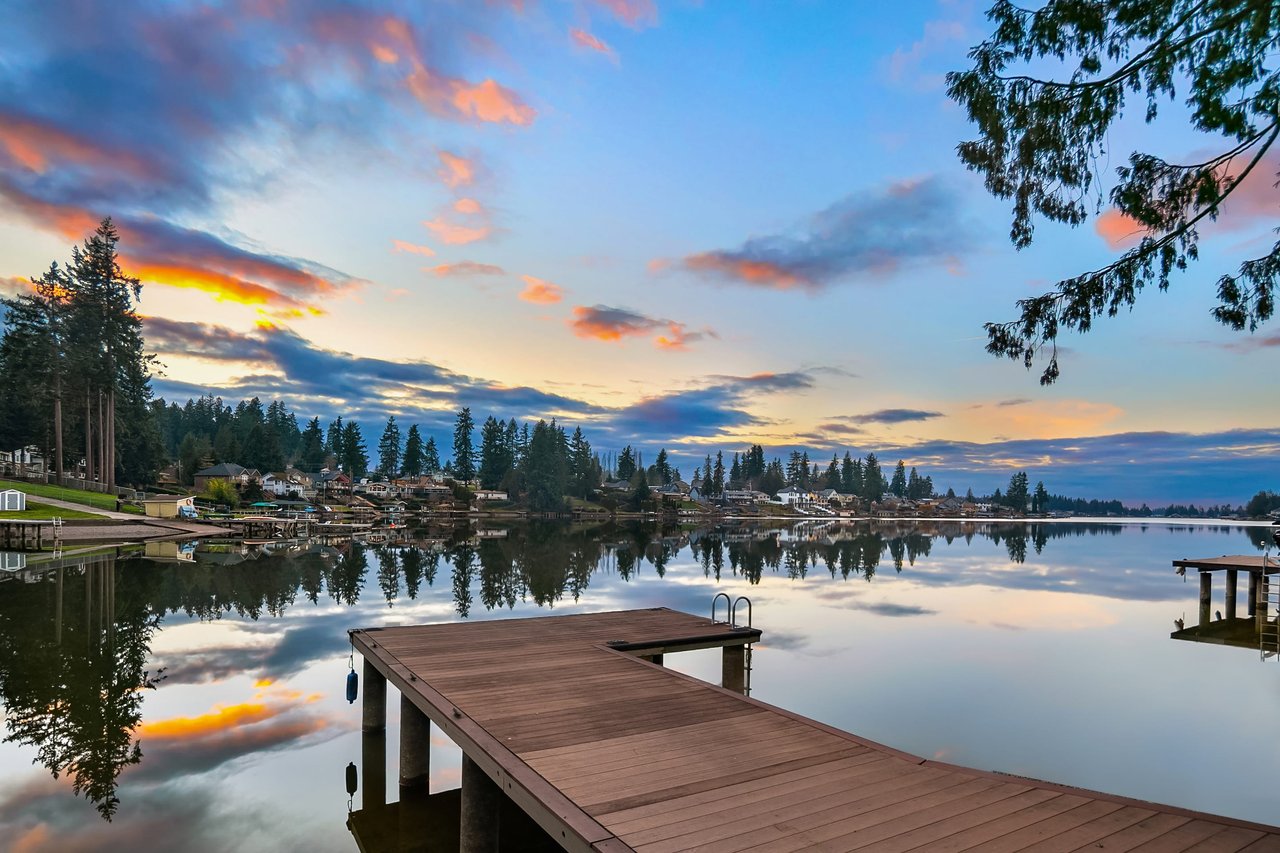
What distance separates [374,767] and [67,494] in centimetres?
6128

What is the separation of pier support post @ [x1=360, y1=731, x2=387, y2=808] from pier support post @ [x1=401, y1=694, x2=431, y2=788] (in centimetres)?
45

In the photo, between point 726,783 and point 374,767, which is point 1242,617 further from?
point 374,767

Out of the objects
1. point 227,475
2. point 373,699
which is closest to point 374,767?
point 373,699

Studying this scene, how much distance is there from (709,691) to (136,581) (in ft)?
96.3

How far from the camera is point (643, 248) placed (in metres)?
38.7

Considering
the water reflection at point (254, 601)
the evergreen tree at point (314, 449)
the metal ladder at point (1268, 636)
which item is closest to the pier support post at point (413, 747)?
the water reflection at point (254, 601)

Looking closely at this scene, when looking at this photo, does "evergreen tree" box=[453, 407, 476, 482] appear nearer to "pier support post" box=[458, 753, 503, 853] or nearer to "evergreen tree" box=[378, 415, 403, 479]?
"evergreen tree" box=[378, 415, 403, 479]

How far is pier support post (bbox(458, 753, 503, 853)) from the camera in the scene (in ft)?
23.7

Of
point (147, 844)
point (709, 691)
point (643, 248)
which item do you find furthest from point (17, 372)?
point (709, 691)

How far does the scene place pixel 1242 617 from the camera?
2730cm

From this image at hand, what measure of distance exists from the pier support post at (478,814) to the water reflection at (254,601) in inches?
213

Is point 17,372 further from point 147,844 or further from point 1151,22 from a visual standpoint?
point 1151,22

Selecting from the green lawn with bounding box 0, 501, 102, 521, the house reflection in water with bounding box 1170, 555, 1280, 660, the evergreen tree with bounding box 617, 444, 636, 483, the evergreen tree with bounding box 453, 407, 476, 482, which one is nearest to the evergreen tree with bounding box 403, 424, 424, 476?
the evergreen tree with bounding box 453, 407, 476, 482

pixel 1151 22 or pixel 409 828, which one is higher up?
pixel 1151 22
